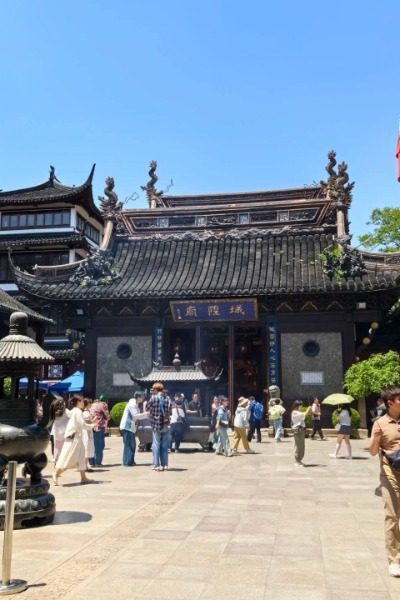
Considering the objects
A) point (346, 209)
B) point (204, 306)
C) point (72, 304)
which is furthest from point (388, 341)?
point (72, 304)

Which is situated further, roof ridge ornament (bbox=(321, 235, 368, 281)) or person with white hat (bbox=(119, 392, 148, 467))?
roof ridge ornament (bbox=(321, 235, 368, 281))

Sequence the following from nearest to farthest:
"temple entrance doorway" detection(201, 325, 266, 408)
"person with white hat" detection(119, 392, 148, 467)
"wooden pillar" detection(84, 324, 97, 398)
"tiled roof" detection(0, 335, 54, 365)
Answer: "tiled roof" detection(0, 335, 54, 365) → "person with white hat" detection(119, 392, 148, 467) → "wooden pillar" detection(84, 324, 97, 398) → "temple entrance doorway" detection(201, 325, 266, 408)

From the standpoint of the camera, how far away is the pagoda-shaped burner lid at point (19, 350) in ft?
22.9

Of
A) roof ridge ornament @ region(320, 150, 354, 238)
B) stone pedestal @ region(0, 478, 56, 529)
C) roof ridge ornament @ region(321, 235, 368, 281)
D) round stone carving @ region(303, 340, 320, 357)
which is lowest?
stone pedestal @ region(0, 478, 56, 529)

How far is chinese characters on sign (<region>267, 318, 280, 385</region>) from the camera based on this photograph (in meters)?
22.6

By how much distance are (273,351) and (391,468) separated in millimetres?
17836

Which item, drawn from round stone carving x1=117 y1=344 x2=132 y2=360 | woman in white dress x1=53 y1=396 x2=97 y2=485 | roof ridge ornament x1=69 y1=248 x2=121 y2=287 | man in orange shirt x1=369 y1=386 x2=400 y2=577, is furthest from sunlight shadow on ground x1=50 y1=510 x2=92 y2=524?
roof ridge ornament x1=69 y1=248 x2=121 y2=287

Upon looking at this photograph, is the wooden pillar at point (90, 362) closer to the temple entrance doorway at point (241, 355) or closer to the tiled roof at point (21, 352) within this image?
the temple entrance doorway at point (241, 355)

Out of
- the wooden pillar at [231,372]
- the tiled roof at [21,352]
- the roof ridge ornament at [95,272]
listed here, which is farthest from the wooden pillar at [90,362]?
the tiled roof at [21,352]

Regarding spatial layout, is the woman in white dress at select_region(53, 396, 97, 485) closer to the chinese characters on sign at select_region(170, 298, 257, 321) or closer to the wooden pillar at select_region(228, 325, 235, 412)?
the wooden pillar at select_region(228, 325, 235, 412)

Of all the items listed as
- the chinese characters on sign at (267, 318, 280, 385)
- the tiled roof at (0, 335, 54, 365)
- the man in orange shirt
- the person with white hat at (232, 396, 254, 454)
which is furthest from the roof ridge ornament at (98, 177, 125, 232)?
the man in orange shirt

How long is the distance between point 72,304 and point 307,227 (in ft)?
37.7

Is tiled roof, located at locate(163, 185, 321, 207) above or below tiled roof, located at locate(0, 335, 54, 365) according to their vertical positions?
above

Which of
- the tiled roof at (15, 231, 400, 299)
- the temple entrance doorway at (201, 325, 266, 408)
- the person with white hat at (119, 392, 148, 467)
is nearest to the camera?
the person with white hat at (119, 392, 148, 467)
